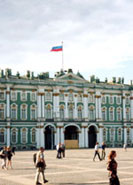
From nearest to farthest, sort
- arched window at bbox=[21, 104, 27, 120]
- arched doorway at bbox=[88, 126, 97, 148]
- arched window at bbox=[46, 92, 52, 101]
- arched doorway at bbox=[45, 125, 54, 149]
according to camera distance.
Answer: arched window at bbox=[21, 104, 27, 120], arched doorway at bbox=[45, 125, 54, 149], arched window at bbox=[46, 92, 52, 101], arched doorway at bbox=[88, 126, 97, 148]

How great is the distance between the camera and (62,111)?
80.1 metres

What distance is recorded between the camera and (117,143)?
86562 millimetres

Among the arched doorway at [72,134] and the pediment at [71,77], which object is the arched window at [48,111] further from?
the pediment at [71,77]

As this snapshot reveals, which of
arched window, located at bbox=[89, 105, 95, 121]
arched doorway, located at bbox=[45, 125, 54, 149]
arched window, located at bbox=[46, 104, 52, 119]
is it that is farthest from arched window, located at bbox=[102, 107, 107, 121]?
arched window, located at bbox=[46, 104, 52, 119]

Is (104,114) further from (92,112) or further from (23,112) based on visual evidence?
(23,112)

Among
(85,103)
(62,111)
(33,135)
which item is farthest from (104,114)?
(33,135)

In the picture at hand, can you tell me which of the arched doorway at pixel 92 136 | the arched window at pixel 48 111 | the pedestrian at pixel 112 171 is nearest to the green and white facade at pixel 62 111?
the arched doorway at pixel 92 136

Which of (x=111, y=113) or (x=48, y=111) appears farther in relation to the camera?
(x=111, y=113)

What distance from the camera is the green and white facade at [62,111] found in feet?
247

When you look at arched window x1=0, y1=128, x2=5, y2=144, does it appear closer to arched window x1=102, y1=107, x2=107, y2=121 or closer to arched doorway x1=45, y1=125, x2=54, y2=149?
arched doorway x1=45, y1=125, x2=54, y2=149

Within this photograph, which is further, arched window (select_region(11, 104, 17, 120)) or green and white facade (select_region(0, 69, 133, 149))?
arched window (select_region(11, 104, 17, 120))

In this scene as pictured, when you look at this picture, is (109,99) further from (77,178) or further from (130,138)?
(77,178)

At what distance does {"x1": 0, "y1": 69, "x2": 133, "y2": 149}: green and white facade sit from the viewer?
7531cm

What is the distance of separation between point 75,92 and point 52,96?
17.5 feet
